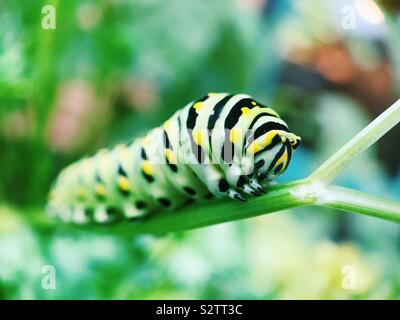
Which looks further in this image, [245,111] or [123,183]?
[123,183]

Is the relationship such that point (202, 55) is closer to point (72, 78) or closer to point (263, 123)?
point (72, 78)

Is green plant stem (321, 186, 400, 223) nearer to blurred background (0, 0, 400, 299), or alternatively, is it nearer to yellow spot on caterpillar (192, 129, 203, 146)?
yellow spot on caterpillar (192, 129, 203, 146)

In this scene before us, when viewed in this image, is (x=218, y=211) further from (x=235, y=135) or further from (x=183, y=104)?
(x=183, y=104)

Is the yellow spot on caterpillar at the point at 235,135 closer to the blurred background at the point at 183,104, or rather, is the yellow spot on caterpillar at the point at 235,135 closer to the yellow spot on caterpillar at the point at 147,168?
the yellow spot on caterpillar at the point at 147,168

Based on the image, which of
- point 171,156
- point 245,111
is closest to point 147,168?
point 171,156

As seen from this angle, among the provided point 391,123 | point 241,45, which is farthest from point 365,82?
point 391,123

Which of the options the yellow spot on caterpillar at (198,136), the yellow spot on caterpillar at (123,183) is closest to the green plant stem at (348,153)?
the yellow spot on caterpillar at (198,136)

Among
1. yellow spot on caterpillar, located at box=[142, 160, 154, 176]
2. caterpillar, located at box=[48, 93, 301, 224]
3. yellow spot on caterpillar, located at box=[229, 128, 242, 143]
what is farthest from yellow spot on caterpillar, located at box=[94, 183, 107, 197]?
yellow spot on caterpillar, located at box=[229, 128, 242, 143]
